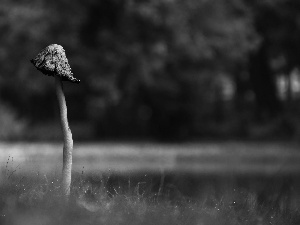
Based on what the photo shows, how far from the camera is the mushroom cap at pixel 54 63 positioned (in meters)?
6.00

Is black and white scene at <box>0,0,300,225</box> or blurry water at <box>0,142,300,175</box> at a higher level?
black and white scene at <box>0,0,300,225</box>

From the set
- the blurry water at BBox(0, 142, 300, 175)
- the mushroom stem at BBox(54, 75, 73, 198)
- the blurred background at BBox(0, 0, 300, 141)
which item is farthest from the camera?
the blurred background at BBox(0, 0, 300, 141)

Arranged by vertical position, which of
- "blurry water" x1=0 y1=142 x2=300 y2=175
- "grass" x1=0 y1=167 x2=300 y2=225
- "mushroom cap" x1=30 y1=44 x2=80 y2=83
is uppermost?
"mushroom cap" x1=30 y1=44 x2=80 y2=83

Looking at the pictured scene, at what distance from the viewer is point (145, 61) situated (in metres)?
29.5

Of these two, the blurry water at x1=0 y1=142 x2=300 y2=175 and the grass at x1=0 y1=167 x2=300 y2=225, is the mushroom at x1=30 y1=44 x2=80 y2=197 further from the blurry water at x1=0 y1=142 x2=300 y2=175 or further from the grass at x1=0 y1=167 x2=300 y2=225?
the blurry water at x1=0 y1=142 x2=300 y2=175

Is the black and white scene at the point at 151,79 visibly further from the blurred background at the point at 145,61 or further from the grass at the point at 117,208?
the grass at the point at 117,208

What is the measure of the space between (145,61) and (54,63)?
2350cm

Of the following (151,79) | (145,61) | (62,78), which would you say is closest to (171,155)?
(145,61)

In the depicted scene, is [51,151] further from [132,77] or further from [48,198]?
[48,198]

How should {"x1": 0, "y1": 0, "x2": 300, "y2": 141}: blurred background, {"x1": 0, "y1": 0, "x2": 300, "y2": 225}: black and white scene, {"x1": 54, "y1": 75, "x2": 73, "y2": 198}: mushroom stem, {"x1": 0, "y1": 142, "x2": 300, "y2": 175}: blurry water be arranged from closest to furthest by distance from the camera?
{"x1": 54, "y1": 75, "x2": 73, "y2": 198}: mushroom stem, {"x1": 0, "y1": 142, "x2": 300, "y2": 175}: blurry water, {"x1": 0, "y1": 0, "x2": 300, "y2": 225}: black and white scene, {"x1": 0, "y1": 0, "x2": 300, "y2": 141}: blurred background

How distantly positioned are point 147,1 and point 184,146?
5.24m

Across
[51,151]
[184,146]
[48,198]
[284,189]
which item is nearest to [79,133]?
[184,146]

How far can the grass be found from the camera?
563cm

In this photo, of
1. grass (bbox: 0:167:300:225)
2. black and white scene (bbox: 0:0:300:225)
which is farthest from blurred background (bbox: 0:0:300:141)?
grass (bbox: 0:167:300:225)
